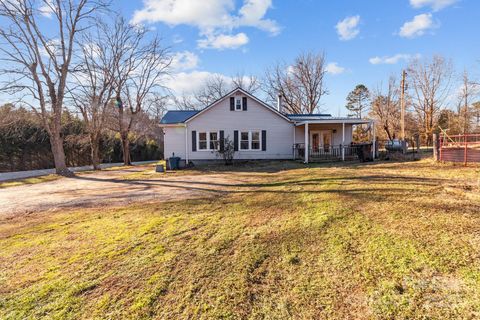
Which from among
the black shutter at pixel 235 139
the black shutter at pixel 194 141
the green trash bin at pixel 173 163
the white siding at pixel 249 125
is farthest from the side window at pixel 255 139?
the green trash bin at pixel 173 163

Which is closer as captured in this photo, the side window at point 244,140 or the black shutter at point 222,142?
the black shutter at point 222,142

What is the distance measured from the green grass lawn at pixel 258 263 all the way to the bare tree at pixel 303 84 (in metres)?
30.4

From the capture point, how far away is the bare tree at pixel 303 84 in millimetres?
33781

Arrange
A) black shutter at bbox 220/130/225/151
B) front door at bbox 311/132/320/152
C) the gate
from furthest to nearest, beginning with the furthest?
front door at bbox 311/132/320/152 < black shutter at bbox 220/130/225/151 < the gate

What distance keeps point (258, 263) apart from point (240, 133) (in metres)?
14.8

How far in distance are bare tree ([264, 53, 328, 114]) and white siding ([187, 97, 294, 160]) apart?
57.7 ft

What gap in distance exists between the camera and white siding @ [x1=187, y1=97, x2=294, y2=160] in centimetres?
1745

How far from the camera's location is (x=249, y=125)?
691 inches

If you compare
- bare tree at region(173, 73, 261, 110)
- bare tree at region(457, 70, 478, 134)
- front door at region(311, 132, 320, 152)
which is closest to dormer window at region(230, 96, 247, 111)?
front door at region(311, 132, 320, 152)

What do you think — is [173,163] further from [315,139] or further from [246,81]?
[246,81]

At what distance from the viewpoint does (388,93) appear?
3547cm

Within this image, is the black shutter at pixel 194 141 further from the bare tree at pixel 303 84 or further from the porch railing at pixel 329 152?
the bare tree at pixel 303 84

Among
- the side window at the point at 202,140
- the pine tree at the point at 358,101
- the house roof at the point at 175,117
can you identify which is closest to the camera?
the side window at the point at 202,140

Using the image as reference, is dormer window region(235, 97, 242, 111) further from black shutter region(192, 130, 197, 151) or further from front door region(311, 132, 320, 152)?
front door region(311, 132, 320, 152)
